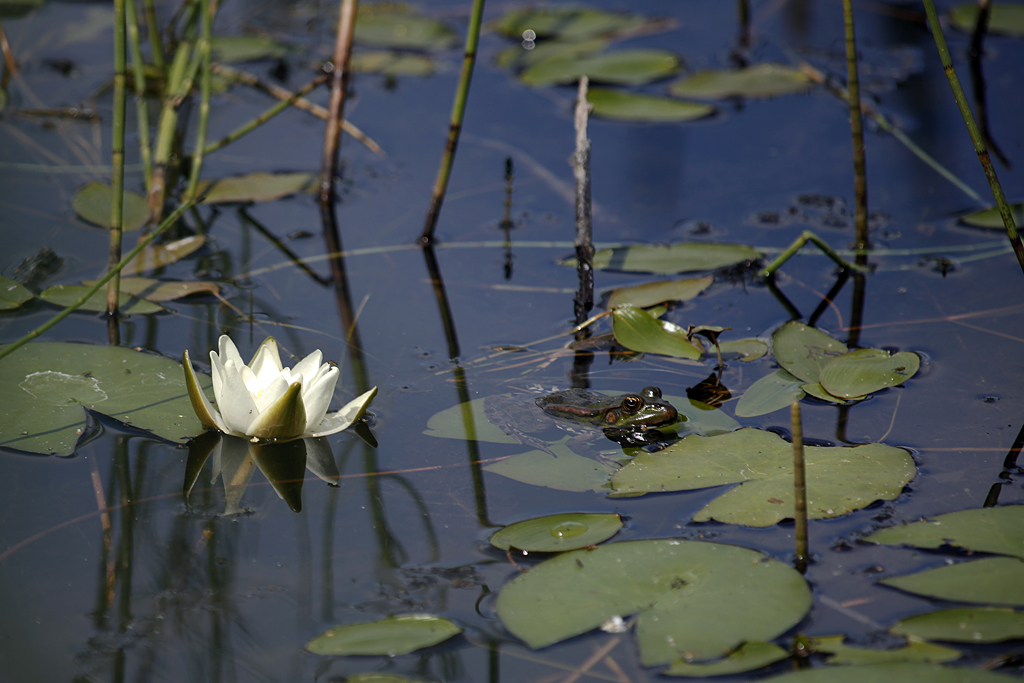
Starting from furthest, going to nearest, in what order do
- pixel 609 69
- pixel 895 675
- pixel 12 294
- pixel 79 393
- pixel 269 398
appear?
pixel 609 69, pixel 12 294, pixel 79 393, pixel 269 398, pixel 895 675

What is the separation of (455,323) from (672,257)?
2.88ft

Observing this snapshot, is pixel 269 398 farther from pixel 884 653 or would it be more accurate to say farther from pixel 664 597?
pixel 884 653

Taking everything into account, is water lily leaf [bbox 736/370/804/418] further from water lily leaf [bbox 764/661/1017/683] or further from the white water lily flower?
the white water lily flower

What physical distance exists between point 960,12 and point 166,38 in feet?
16.1

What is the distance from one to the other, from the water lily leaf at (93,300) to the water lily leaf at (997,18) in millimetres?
4903

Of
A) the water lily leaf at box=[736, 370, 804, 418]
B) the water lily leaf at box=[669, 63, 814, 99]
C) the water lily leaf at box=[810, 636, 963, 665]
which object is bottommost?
the water lily leaf at box=[810, 636, 963, 665]

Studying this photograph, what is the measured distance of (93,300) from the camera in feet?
8.95

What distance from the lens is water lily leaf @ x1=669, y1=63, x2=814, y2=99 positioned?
432 centimetres

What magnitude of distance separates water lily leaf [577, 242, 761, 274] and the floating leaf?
9 centimetres

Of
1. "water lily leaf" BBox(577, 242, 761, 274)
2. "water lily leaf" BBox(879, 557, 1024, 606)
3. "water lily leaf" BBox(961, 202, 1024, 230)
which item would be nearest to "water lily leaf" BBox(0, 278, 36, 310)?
"water lily leaf" BBox(577, 242, 761, 274)

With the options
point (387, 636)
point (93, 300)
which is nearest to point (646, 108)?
point (93, 300)

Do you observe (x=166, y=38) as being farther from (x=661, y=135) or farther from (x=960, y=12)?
(x=960, y=12)

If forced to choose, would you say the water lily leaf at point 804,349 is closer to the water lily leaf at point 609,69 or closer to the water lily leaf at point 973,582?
the water lily leaf at point 973,582

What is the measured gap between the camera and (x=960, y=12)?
5.01 metres
